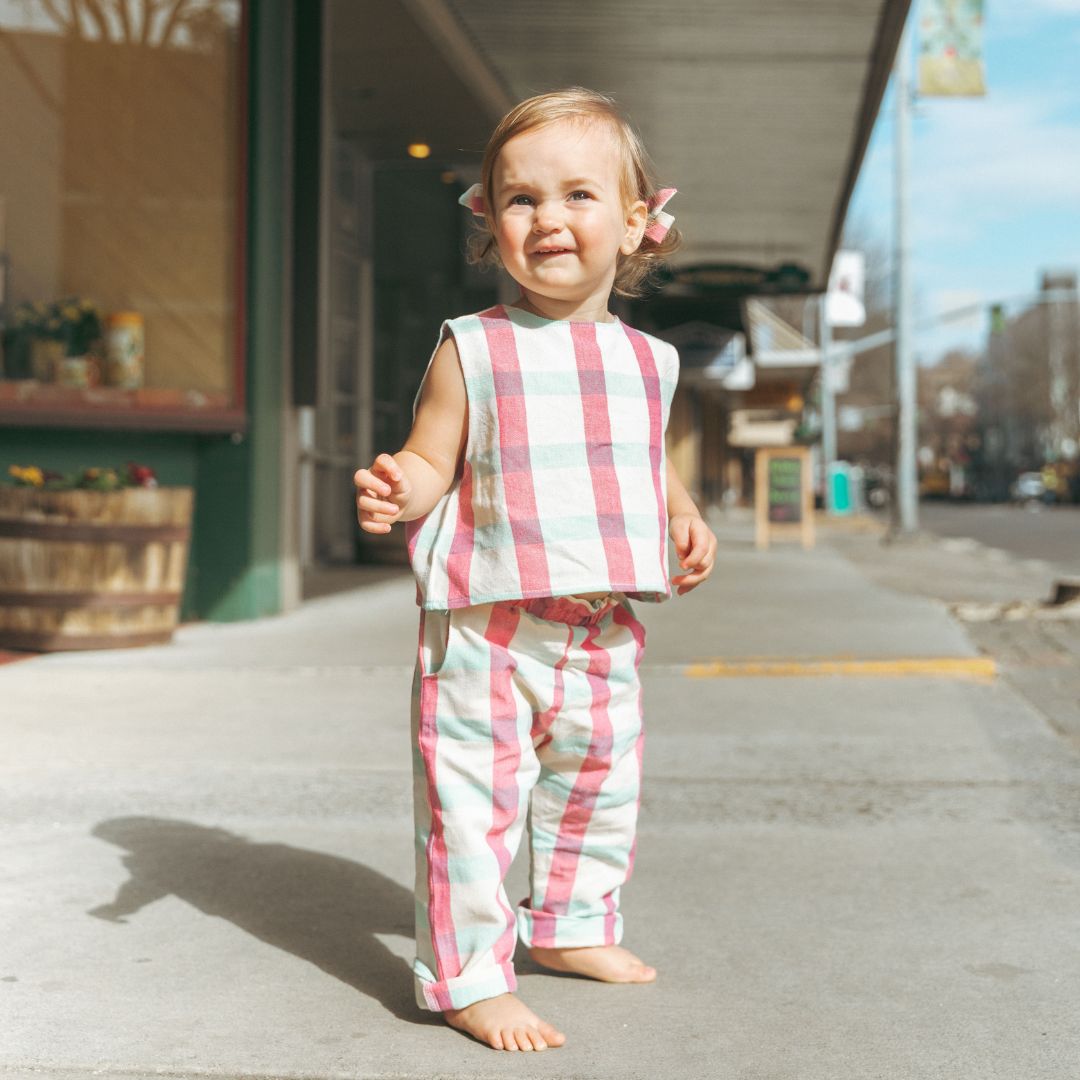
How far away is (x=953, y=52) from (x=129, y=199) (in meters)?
14.5

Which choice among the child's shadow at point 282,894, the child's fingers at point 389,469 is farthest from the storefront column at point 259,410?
the child's fingers at point 389,469

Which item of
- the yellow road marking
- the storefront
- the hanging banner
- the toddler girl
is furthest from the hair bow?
the hanging banner

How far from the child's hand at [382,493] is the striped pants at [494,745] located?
227 mm

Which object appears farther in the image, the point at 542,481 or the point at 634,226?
the point at 634,226

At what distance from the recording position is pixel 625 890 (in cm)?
334

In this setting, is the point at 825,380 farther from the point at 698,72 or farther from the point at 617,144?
the point at 617,144

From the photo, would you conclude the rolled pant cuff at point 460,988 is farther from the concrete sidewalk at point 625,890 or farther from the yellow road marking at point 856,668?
the yellow road marking at point 856,668

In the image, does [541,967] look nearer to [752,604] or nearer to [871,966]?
[871,966]

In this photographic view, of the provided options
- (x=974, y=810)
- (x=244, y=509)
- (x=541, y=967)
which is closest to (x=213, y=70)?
(x=244, y=509)

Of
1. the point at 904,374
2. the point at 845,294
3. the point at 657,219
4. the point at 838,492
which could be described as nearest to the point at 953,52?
the point at 904,374

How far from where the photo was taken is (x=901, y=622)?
8000 millimetres

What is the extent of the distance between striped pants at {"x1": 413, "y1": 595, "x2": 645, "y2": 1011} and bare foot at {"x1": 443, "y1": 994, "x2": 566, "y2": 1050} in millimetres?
21

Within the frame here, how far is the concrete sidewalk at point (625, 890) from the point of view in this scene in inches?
93.9

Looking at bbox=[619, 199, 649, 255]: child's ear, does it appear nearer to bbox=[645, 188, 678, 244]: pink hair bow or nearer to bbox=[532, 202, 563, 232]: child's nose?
bbox=[645, 188, 678, 244]: pink hair bow
